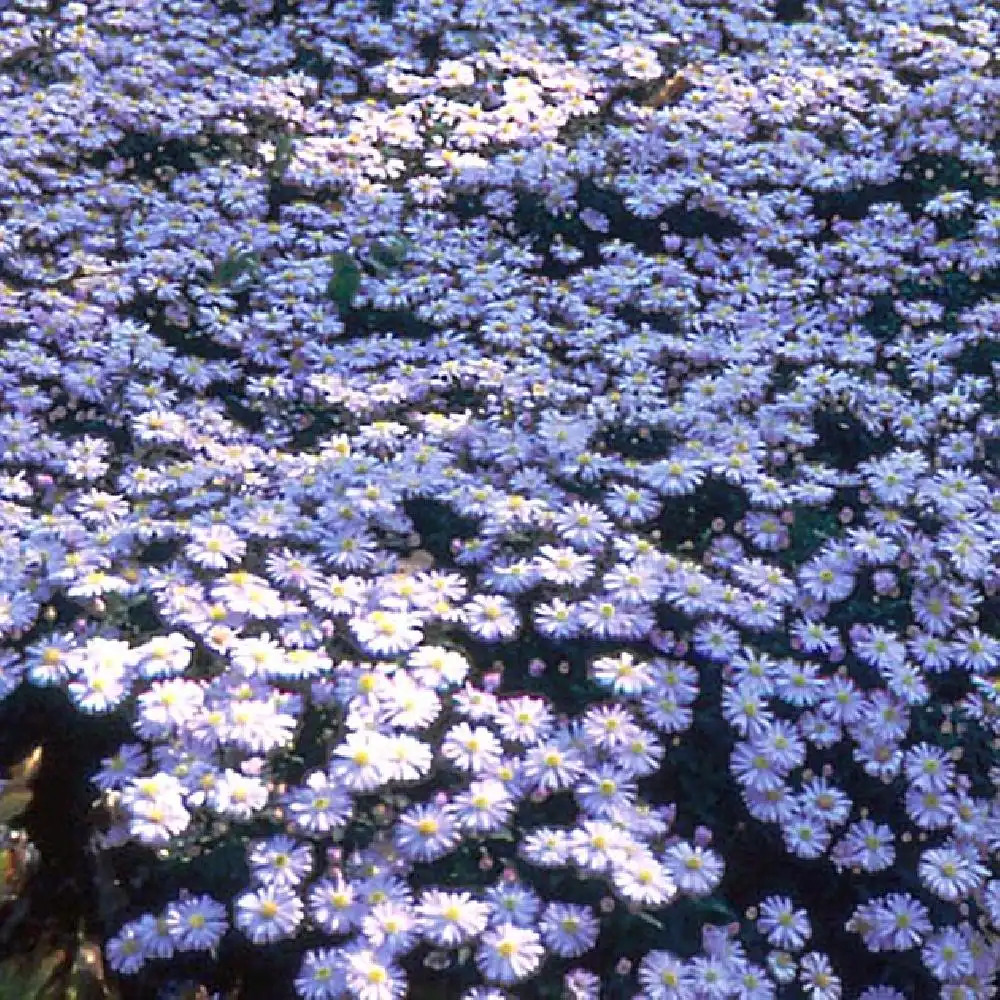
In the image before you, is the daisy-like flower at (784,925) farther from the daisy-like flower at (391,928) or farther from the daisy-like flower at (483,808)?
the daisy-like flower at (391,928)

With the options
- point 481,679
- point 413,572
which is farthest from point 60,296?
point 481,679

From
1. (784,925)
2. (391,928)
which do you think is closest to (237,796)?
(391,928)

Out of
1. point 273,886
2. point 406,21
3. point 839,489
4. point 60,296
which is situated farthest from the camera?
point 406,21

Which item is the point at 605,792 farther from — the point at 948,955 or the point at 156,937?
the point at 156,937

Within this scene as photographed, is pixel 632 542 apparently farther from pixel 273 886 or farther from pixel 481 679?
pixel 273 886

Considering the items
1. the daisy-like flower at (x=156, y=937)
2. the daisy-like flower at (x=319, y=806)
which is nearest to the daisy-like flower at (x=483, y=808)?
the daisy-like flower at (x=319, y=806)

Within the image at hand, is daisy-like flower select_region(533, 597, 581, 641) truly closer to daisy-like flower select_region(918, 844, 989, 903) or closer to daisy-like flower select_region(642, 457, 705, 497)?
daisy-like flower select_region(642, 457, 705, 497)
